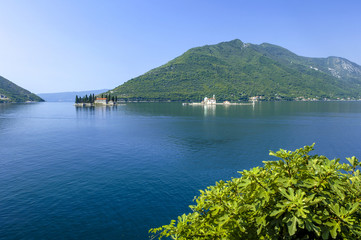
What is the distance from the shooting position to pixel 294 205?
25.0 ft

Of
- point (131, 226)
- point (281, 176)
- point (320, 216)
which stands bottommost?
point (131, 226)

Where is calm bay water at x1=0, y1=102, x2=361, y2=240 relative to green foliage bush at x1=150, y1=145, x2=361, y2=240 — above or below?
below

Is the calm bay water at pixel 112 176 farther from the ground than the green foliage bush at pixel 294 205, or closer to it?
closer to it

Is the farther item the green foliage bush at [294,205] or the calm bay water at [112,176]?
the calm bay water at [112,176]

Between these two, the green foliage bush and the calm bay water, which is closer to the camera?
the green foliage bush

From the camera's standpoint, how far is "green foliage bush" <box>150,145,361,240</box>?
776cm

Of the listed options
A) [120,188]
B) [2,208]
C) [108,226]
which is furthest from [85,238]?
[2,208]

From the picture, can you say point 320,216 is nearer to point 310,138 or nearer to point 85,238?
point 85,238

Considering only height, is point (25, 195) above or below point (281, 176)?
below

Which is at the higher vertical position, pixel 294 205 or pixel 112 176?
pixel 294 205

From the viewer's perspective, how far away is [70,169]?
49.0m

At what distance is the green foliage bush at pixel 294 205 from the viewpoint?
7758 millimetres

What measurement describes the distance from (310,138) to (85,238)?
8888cm

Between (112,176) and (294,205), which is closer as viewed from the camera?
(294,205)
